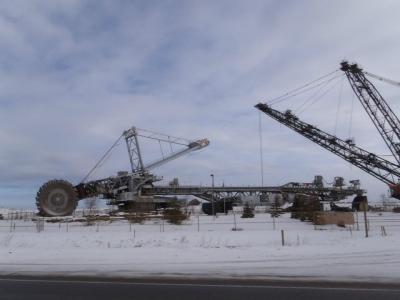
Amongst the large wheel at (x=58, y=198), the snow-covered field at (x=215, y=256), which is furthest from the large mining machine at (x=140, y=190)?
the snow-covered field at (x=215, y=256)

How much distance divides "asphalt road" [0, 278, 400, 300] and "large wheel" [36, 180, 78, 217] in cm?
5082

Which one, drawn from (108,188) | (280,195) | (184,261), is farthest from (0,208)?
(184,261)

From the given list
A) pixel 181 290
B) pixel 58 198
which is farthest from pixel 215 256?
pixel 58 198

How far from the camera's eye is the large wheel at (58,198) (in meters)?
63.5

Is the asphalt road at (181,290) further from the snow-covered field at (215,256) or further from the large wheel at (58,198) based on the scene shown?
the large wheel at (58,198)

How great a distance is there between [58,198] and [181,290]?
54545mm

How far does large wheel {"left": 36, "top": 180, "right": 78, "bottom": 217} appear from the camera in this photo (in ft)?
208

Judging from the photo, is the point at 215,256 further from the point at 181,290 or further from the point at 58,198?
the point at 58,198

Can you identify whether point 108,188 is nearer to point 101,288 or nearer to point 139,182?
point 139,182

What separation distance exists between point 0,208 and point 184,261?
370ft

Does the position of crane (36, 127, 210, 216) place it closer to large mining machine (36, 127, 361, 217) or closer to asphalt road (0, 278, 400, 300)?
large mining machine (36, 127, 361, 217)

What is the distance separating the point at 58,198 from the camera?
63.9 m

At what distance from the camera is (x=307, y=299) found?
10.8 m

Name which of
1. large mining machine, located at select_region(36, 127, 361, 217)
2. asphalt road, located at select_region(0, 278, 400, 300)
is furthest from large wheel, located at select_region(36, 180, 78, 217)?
asphalt road, located at select_region(0, 278, 400, 300)
